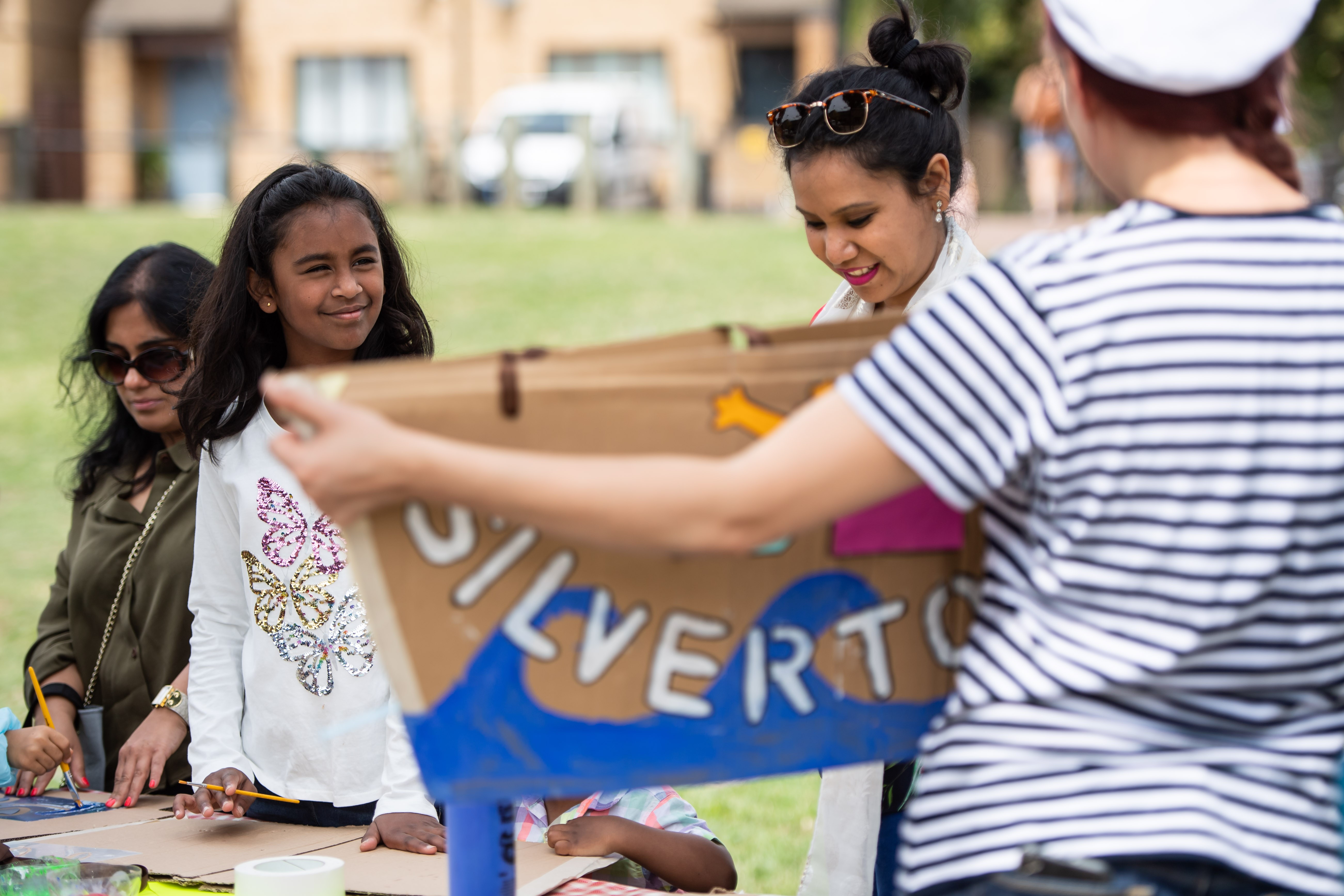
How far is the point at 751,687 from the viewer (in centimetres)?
147

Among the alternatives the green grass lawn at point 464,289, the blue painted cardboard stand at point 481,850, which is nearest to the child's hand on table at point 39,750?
the blue painted cardboard stand at point 481,850

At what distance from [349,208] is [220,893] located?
1.24 meters

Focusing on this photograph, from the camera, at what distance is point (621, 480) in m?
1.29

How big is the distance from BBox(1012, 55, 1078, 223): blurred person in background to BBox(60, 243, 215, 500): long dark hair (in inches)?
348

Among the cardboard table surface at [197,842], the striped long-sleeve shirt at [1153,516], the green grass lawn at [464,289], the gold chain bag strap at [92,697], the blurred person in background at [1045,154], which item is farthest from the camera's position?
the blurred person in background at [1045,154]

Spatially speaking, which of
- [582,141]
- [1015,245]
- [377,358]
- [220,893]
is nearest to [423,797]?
[220,893]

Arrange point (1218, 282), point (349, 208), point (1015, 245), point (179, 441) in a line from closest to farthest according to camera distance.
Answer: point (1218, 282)
point (1015, 245)
point (349, 208)
point (179, 441)

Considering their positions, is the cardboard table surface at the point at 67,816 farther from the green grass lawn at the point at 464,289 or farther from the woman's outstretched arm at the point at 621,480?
the green grass lawn at the point at 464,289

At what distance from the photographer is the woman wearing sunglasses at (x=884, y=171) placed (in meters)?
2.42

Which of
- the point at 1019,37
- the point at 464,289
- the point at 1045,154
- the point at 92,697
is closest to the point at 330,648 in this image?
the point at 92,697

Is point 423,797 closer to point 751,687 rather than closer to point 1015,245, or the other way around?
point 751,687

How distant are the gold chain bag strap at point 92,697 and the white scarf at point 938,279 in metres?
1.45

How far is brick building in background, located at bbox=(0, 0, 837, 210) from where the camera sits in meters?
21.0

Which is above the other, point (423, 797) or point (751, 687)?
point (751, 687)
